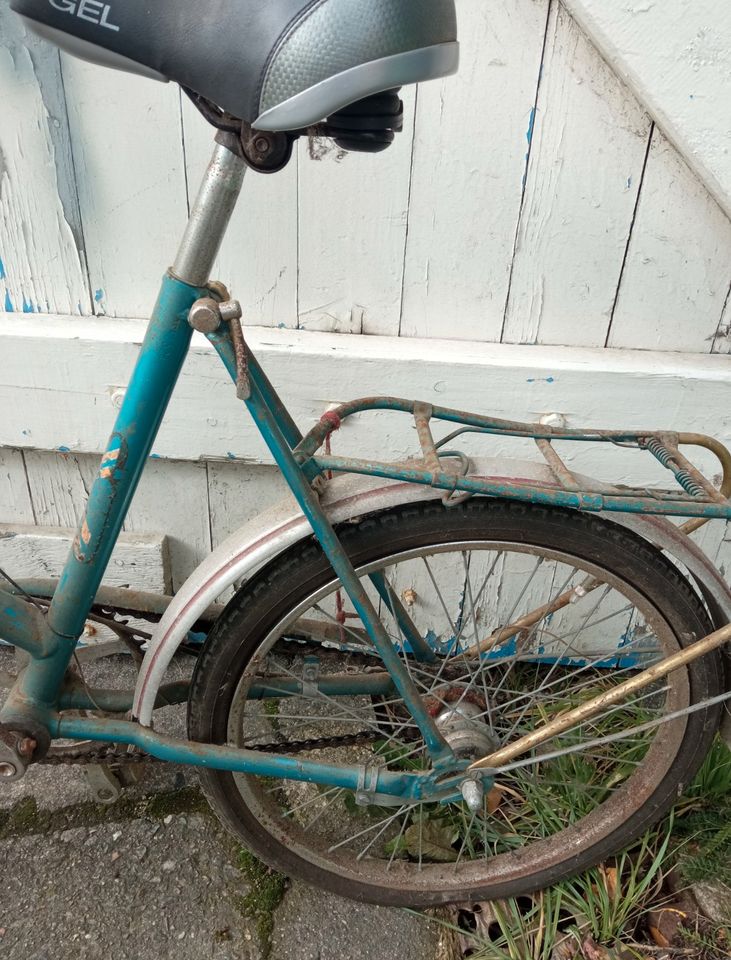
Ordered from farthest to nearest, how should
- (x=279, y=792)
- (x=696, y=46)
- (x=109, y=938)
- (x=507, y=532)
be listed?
(x=279, y=792), (x=109, y=938), (x=696, y=46), (x=507, y=532)

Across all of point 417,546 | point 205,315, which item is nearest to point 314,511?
point 417,546

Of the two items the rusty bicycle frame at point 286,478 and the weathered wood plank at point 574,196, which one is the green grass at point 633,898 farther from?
the weathered wood plank at point 574,196

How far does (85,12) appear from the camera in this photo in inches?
27.6

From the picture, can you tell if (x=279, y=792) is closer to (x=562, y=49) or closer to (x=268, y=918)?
(x=268, y=918)

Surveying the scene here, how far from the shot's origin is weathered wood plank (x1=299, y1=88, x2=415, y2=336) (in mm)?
1288

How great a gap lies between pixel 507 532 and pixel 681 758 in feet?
1.80

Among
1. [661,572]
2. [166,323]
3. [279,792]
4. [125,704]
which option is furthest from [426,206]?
[279,792]

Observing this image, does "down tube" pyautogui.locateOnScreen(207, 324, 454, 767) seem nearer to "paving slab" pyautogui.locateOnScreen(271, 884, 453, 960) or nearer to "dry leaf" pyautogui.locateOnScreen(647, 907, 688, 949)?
"paving slab" pyautogui.locateOnScreen(271, 884, 453, 960)

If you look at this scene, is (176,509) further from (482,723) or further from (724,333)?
(724,333)

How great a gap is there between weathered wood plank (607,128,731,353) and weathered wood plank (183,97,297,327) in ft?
2.16

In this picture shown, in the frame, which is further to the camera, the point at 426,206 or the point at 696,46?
the point at 426,206

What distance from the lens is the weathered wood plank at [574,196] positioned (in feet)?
4.02

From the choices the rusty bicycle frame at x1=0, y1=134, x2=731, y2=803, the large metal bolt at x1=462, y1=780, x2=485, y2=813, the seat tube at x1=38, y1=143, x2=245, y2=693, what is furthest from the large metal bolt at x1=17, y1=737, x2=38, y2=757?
the large metal bolt at x1=462, y1=780, x2=485, y2=813

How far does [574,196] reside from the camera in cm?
131
